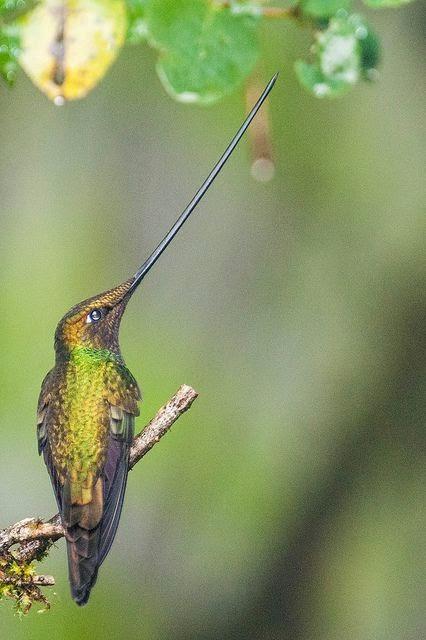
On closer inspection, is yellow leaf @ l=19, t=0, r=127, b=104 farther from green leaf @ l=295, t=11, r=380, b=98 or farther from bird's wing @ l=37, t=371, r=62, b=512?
bird's wing @ l=37, t=371, r=62, b=512

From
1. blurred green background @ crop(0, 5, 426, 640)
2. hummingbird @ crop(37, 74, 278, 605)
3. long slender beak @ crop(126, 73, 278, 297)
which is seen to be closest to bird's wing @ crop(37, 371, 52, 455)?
hummingbird @ crop(37, 74, 278, 605)

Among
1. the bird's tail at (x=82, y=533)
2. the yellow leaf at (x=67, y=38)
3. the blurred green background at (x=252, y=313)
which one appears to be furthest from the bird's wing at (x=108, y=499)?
the blurred green background at (x=252, y=313)

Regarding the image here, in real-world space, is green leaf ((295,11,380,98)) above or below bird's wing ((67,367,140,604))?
above

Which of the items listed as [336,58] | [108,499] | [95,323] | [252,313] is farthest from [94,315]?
[252,313]

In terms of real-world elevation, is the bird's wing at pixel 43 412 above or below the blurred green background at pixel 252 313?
below

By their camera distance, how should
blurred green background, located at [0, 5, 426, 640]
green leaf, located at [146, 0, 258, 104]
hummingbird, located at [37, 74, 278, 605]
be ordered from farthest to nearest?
blurred green background, located at [0, 5, 426, 640], hummingbird, located at [37, 74, 278, 605], green leaf, located at [146, 0, 258, 104]

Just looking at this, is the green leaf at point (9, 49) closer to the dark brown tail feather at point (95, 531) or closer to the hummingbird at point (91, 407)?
the hummingbird at point (91, 407)
